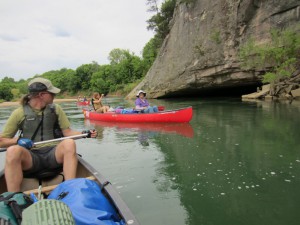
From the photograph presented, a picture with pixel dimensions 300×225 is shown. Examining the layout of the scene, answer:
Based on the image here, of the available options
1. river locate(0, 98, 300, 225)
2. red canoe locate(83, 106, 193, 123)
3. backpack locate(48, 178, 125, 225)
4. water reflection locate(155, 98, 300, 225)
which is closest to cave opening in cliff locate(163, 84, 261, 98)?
red canoe locate(83, 106, 193, 123)

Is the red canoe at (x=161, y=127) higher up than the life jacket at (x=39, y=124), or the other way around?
the life jacket at (x=39, y=124)

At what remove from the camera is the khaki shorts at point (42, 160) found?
3.73 m

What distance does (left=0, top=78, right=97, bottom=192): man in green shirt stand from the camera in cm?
365

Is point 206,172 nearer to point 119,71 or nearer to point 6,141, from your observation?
point 6,141

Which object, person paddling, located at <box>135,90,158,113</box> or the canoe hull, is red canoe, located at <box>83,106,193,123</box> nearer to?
person paddling, located at <box>135,90,158,113</box>

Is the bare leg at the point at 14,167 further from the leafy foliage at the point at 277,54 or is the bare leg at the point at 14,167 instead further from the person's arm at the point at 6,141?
the leafy foliage at the point at 277,54

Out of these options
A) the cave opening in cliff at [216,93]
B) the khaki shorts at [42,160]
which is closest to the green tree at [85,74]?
the cave opening in cliff at [216,93]

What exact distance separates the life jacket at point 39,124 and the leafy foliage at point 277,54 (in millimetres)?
18516

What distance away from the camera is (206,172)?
5582 mm

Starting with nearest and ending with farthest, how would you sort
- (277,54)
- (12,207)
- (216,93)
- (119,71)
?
(12,207) < (277,54) < (216,93) < (119,71)

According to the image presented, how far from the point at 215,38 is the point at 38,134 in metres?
22.3

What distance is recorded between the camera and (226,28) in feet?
79.2

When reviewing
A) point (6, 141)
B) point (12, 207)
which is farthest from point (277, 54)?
point (12, 207)

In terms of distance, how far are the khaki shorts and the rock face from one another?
20741mm
